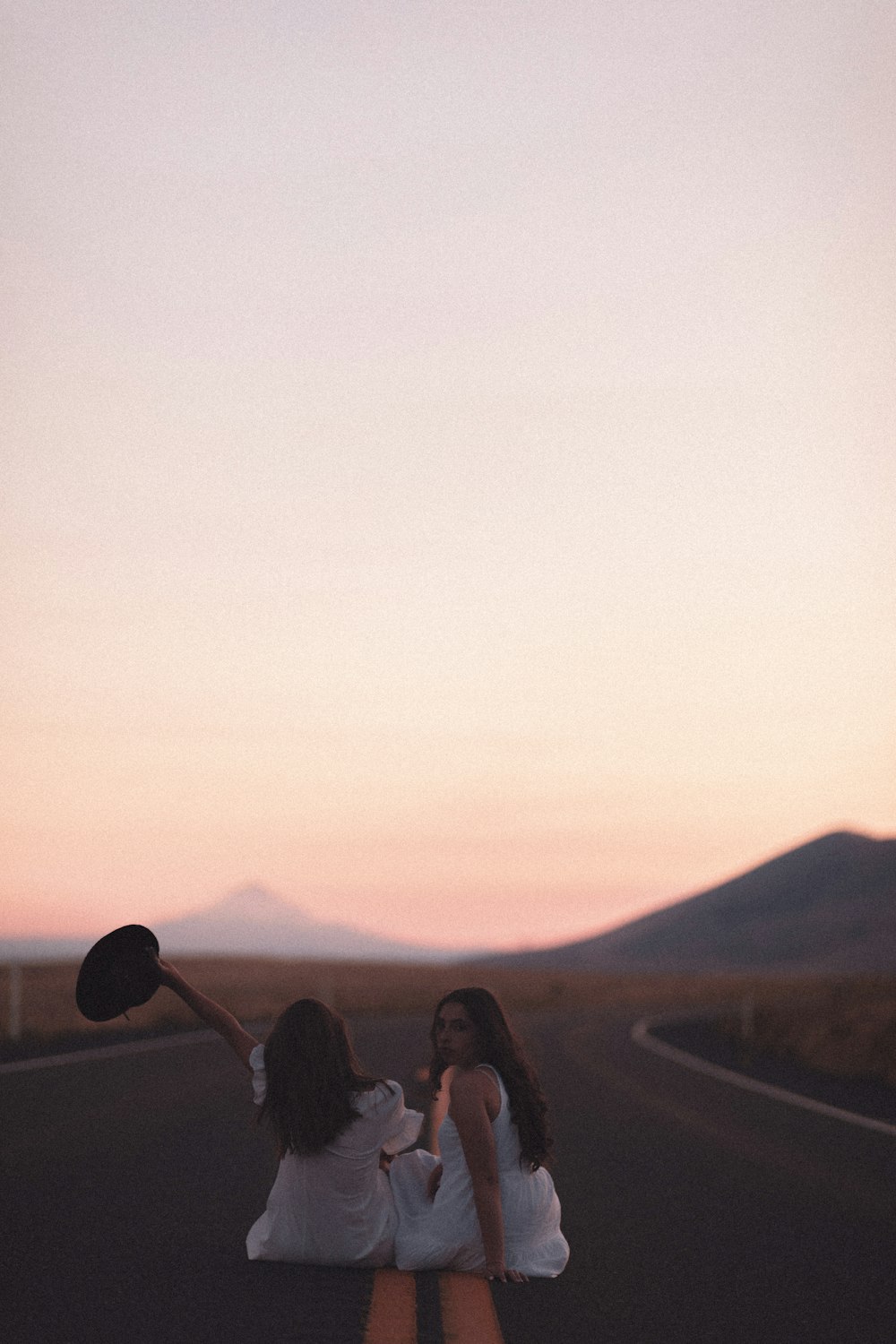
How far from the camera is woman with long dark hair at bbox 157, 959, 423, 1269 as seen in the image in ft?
21.2

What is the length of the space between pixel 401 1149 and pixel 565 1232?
196 centimetres

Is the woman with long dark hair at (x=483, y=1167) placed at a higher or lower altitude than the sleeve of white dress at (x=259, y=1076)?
lower

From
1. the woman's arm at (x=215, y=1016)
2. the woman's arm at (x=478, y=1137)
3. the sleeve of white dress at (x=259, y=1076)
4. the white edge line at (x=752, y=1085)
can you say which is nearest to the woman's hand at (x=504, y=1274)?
the woman's arm at (x=478, y=1137)

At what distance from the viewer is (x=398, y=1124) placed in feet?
22.0

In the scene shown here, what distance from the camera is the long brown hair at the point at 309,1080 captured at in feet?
21.1

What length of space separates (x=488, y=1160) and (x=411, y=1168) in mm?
727

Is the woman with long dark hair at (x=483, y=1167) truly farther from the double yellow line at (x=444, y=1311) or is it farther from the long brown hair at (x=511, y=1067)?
the double yellow line at (x=444, y=1311)

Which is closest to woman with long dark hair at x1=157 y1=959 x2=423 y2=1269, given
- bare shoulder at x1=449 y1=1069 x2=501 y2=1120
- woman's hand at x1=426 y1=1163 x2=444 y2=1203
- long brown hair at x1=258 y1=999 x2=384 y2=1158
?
long brown hair at x1=258 y1=999 x2=384 y2=1158

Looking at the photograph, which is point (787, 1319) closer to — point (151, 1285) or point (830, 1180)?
point (151, 1285)

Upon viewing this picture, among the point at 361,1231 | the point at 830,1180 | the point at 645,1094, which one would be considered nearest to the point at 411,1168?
the point at 361,1231

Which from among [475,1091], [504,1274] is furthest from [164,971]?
[504,1274]

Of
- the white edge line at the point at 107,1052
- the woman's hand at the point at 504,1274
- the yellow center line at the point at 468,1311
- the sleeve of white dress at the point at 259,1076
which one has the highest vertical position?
the white edge line at the point at 107,1052

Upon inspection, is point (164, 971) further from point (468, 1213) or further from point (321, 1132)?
point (468, 1213)

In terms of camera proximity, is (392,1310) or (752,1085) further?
(752,1085)
